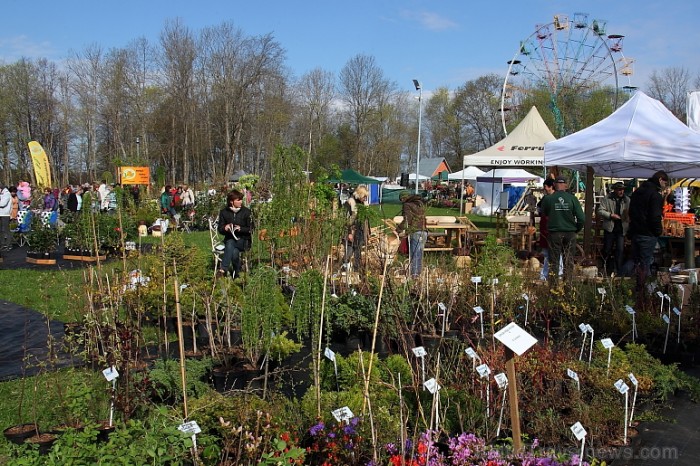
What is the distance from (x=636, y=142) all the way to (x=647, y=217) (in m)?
1.19

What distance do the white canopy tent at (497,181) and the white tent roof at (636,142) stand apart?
13174mm

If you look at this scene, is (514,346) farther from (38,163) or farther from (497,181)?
(38,163)

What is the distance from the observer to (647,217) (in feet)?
25.1

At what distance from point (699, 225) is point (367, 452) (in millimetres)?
9518

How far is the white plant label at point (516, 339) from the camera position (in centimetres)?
244

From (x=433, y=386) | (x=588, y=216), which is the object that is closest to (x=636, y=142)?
(x=588, y=216)

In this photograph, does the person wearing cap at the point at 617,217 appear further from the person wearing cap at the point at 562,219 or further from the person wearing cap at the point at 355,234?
the person wearing cap at the point at 355,234

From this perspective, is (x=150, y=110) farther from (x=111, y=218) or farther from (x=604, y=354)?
(x=604, y=354)

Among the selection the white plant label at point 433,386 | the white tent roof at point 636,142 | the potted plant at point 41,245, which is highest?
the white tent roof at point 636,142

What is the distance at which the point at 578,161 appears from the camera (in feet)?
29.1

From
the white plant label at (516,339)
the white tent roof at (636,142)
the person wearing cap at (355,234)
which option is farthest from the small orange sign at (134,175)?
the white plant label at (516,339)

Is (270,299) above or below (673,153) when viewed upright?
below

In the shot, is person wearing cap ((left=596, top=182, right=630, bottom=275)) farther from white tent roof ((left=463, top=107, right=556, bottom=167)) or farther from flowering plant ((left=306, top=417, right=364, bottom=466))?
flowering plant ((left=306, top=417, right=364, bottom=466))

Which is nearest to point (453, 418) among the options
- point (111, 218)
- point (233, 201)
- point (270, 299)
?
point (270, 299)
